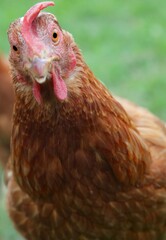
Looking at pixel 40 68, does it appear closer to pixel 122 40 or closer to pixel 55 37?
pixel 55 37

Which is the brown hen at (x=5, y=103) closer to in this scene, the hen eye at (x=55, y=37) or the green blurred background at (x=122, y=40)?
Answer: the green blurred background at (x=122, y=40)

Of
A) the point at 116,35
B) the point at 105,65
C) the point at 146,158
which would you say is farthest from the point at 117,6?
the point at 146,158

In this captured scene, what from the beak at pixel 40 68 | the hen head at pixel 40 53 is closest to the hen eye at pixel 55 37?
the hen head at pixel 40 53

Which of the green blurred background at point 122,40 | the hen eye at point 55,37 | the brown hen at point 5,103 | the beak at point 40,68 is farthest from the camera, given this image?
the green blurred background at point 122,40

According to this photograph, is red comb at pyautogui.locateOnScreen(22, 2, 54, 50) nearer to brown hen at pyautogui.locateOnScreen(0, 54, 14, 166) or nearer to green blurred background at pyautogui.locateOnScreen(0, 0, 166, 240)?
brown hen at pyautogui.locateOnScreen(0, 54, 14, 166)

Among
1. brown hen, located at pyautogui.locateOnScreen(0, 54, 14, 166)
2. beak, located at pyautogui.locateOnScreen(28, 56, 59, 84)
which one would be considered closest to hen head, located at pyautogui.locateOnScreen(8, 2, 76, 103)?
beak, located at pyautogui.locateOnScreen(28, 56, 59, 84)

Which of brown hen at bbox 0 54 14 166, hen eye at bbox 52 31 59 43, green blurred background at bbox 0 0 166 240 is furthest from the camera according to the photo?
green blurred background at bbox 0 0 166 240
